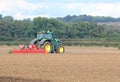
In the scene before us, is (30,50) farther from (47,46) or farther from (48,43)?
(48,43)

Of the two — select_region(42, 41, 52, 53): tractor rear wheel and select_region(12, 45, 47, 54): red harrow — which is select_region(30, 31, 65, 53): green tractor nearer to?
select_region(42, 41, 52, 53): tractor rear wheel

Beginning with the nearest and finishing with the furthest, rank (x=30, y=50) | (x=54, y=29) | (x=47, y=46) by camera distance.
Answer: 1. (x=30, y=50)
2. (x=47, y=46)
3. (x=54, y=29)

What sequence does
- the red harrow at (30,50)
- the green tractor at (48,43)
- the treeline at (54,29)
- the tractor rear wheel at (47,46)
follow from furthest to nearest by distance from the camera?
the treeline at (54,29)
the green tractor at (48,43)
the tractor rear wheel at (47,46)
the red harrow at (30,50)

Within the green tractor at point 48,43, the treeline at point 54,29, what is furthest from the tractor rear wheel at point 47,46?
the treeline at point 54,29

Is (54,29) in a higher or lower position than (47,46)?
lower

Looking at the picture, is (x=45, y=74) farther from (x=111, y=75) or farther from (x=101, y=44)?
(x=101, y=44)

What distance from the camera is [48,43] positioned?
3622 centimetres

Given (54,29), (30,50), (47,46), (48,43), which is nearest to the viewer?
(30,50)

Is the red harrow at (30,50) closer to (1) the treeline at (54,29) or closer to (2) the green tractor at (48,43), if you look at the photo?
(2) the green tractor at (48,43)

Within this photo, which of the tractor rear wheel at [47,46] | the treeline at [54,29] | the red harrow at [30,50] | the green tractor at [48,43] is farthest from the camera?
the treeline at [54,29]

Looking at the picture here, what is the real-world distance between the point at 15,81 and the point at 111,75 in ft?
12.0

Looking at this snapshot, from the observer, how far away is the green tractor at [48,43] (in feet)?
118

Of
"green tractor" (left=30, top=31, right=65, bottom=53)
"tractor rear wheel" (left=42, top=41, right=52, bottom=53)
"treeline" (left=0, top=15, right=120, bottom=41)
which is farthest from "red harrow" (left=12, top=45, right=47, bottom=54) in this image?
"treeline" (left=0, top=15, right=120, bottom=41)

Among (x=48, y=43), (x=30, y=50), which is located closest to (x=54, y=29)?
(x=48, y=43)
